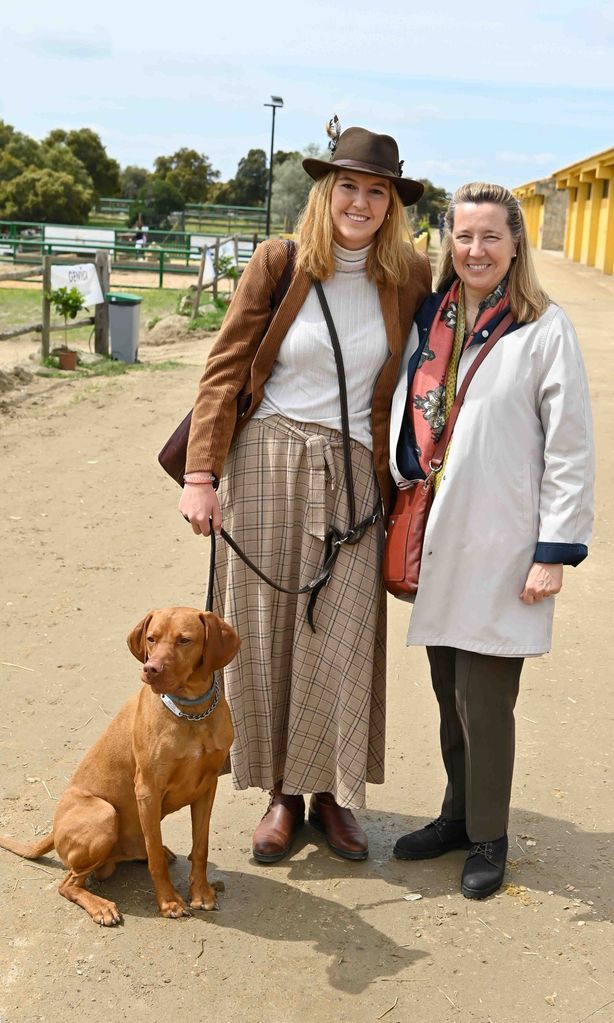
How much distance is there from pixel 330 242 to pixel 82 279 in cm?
1150

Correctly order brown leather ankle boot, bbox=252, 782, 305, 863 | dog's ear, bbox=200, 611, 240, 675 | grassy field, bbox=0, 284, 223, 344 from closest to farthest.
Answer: dog's ear, bbox=200, 611, 240, 675 < brown leather ankle boot, bbox=252, 782, 305, 863 < grassy field, bbox=0, 284, 223, 344

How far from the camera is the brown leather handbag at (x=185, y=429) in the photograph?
338cm

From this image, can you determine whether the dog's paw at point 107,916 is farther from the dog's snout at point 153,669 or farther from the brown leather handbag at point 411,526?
the brown leather handbag at point 411,526

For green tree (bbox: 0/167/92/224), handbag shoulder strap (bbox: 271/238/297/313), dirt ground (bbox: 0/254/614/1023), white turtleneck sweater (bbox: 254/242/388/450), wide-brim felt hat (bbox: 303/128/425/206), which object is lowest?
dirt ground (bbox: 0/254/614/1023)

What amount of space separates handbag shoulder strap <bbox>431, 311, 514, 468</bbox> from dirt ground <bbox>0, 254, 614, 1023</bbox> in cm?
136

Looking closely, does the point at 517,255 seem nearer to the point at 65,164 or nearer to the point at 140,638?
A: the point at 140,638

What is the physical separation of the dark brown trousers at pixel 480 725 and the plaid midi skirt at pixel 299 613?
0.75 ft

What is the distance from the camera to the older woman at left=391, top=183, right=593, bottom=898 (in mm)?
3111

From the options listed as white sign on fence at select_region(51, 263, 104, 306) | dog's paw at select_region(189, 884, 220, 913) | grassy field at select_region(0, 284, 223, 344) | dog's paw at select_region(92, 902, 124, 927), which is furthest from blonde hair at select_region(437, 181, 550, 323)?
grassy field at select_region(0, 284, 223, 344)

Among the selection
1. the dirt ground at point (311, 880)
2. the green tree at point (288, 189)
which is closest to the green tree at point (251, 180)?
the green tree at point (288, 189)

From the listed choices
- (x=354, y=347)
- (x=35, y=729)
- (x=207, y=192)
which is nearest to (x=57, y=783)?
(x=35, y=729)

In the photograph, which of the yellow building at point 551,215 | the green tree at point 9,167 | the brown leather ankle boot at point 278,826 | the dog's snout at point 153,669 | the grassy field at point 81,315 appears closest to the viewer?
the dog's snout at point 153,669

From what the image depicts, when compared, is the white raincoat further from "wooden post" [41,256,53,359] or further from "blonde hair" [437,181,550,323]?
"wooden post" [41,256,53,359]

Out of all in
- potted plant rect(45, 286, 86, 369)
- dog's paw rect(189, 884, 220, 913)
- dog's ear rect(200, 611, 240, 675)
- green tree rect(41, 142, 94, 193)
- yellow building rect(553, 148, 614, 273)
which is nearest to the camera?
dog's ear rect(200, 611, 240, 675)
